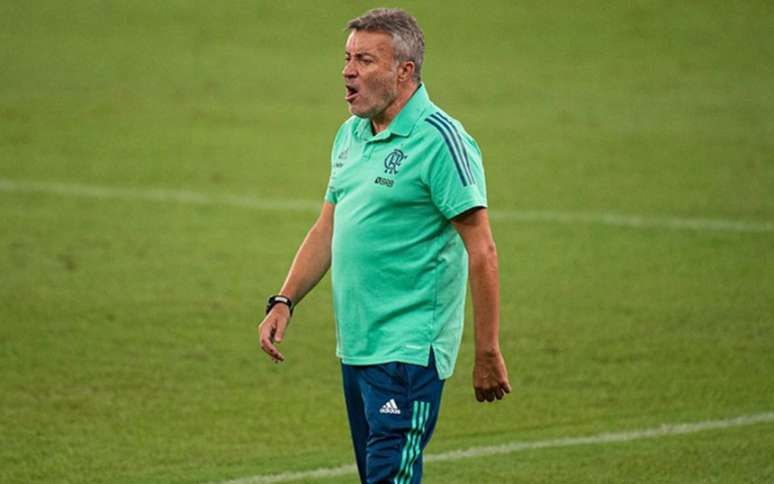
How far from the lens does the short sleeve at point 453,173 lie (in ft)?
19.5

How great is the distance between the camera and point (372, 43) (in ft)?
20.0

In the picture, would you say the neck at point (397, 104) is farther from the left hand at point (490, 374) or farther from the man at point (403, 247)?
the left hand at point (490, 374)

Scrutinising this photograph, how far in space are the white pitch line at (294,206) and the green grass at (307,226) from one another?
209 millimetres

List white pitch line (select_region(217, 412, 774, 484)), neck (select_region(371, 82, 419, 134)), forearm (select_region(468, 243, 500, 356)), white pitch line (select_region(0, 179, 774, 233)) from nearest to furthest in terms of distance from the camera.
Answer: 1. forearm (select_region(468, 243, 500, 356))
2. neck (select_region(371, 82, 419, 134))
3. white pitch line (select_region(217, 412, 774, 484))
4. white pitch line (select_region(0, 179, 774, 233))

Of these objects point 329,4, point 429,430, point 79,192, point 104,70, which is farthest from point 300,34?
point 429,430

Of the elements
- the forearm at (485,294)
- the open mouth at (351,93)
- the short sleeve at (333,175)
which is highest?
the open mouth at (351,93)

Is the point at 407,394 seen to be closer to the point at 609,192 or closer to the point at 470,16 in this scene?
the point at 609,192

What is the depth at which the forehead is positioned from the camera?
20.0 ft

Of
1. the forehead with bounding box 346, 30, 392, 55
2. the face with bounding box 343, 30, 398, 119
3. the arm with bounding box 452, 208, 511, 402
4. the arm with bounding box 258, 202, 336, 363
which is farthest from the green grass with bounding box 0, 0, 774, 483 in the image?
the forehead with bounding box 346, 30, 392, 55

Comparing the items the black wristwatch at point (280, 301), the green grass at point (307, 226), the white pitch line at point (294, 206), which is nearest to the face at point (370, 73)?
the black wristwatch at point (280, 301)

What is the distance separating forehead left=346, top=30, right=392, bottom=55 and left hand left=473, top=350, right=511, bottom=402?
47.5 inches

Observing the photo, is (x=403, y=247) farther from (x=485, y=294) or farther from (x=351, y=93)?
(x=351, y=93)

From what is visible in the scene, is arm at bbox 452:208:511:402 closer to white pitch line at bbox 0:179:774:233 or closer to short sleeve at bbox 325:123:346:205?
short sleeve at bbox 325:123:346:205

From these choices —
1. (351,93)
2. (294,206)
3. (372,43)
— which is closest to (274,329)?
(351,93)
